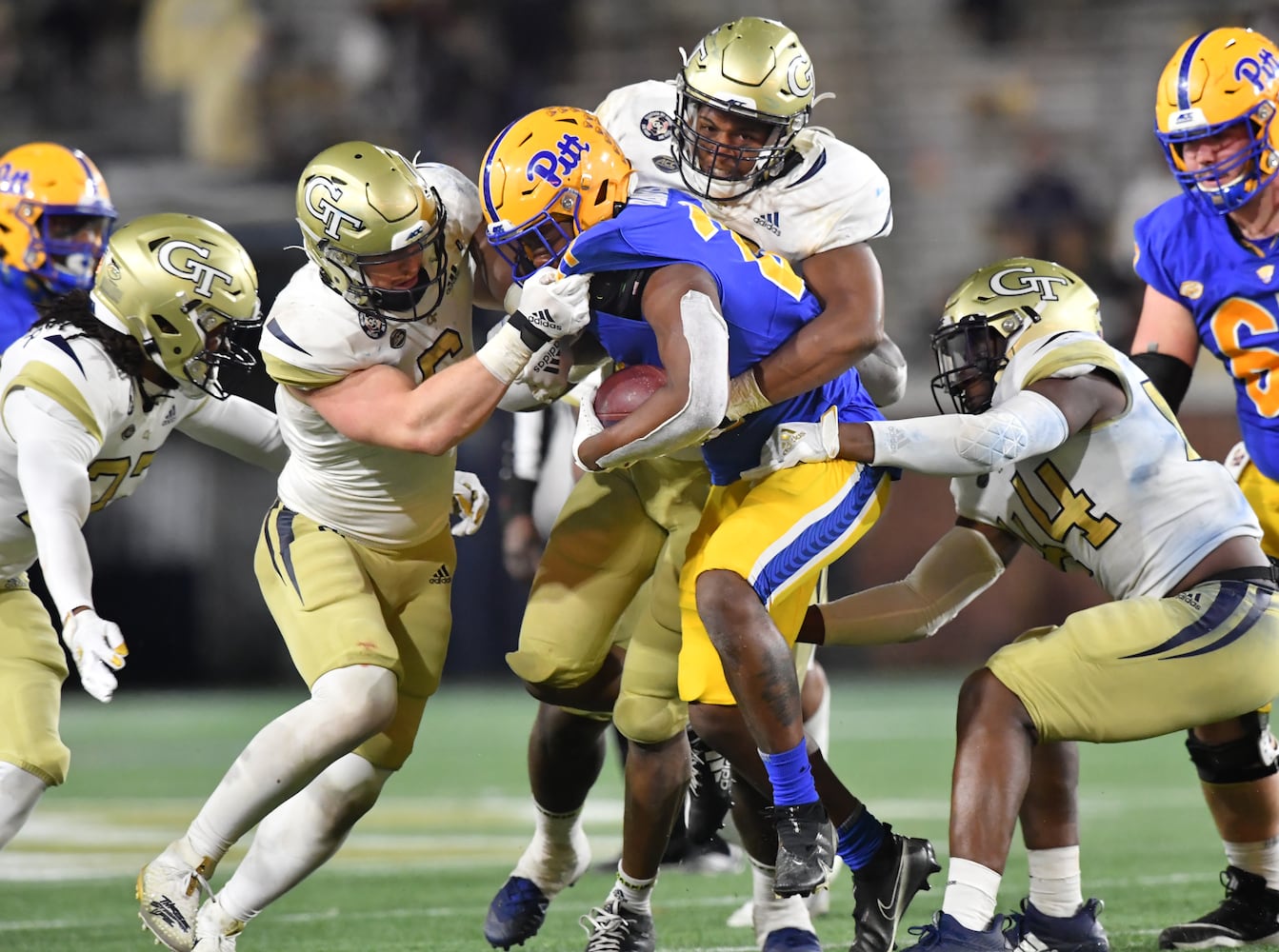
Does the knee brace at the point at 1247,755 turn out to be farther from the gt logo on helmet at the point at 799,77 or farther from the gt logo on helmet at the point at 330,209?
the gt logo on helmet at the point at 330,209

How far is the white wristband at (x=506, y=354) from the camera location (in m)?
3.70

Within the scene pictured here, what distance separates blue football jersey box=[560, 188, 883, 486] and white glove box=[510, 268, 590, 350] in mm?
87

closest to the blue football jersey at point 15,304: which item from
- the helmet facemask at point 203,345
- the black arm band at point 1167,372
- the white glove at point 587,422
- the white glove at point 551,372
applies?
the helmet facemask at point 203,345

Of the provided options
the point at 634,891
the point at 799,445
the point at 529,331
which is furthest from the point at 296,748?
the point at 799,445

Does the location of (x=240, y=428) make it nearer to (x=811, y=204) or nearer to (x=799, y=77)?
(x=811, y=204)

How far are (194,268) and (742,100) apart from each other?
4.56ft

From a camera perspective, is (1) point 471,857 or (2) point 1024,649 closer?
(2) point 1024,649

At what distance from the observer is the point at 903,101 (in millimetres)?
13508

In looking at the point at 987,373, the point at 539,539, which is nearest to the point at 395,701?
the point at 987,373

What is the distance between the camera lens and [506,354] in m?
3.71

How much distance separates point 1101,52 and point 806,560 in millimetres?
10862

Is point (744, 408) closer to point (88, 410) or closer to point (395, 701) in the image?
point (395, 701)

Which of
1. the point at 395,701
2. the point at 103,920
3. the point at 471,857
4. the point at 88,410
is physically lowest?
the point at 471,857

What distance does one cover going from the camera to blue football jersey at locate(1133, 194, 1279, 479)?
182 inches
